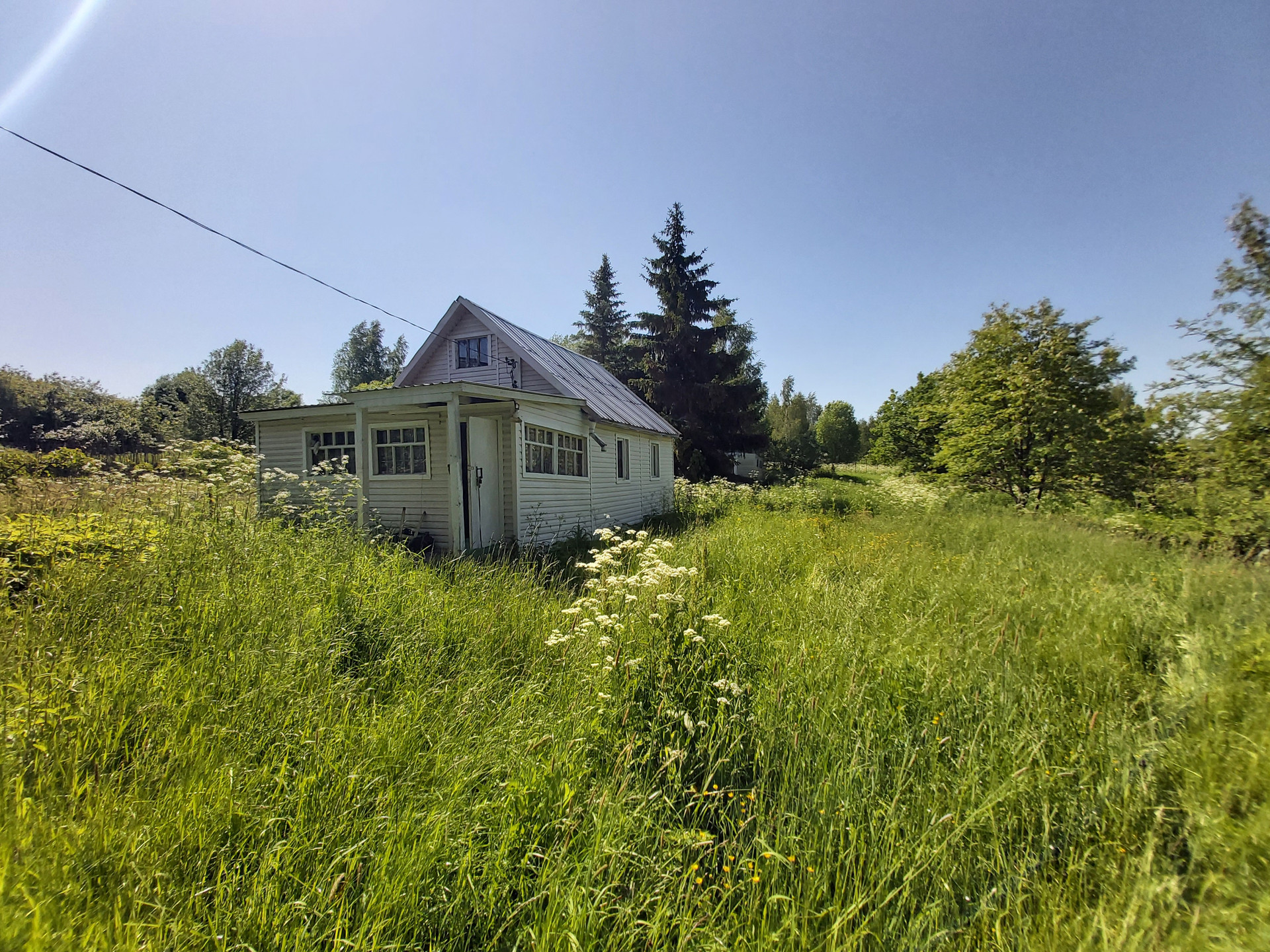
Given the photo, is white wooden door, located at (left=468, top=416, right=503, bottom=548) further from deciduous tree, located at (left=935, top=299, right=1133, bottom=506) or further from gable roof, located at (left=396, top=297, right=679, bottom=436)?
deciduous tree, located at (left=935, top=299, right=1133, bottom=506)

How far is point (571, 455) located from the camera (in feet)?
38.5

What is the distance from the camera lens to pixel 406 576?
15.5ft

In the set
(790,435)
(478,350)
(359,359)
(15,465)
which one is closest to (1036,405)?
(478,350)

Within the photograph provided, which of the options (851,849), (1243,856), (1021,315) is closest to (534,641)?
(851,849)

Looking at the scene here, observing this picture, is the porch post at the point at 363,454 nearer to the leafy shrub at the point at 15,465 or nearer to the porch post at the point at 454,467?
the porch post at the point at 454,467

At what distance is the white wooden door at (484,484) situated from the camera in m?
9.09

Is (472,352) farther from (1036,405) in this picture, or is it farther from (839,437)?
(839,437)

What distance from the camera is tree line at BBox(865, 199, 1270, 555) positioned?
800 centimetres

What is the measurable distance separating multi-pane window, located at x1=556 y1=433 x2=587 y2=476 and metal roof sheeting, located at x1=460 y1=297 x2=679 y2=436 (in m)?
0.90

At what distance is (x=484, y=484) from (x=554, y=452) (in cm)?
208

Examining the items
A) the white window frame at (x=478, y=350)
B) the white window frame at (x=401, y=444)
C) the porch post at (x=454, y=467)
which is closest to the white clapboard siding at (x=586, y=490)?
the porch post at (x=454, y=467)

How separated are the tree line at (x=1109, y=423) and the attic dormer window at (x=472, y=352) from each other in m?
13.7

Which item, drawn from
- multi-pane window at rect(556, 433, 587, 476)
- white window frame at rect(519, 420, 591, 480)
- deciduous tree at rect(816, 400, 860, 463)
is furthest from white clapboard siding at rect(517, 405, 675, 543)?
deciduous tree at rect(816, 400, 860, 463)

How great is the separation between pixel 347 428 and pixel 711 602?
31.8 feet
